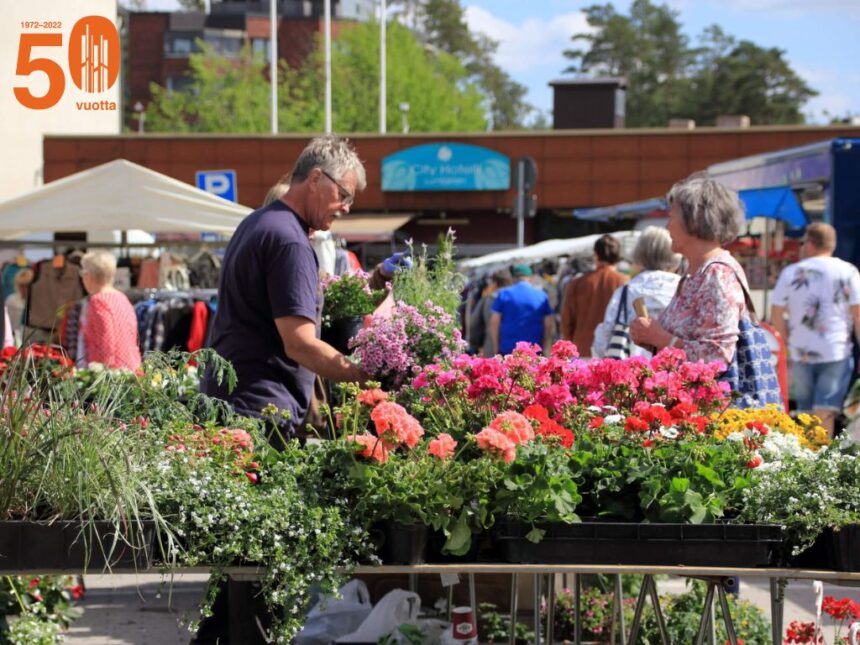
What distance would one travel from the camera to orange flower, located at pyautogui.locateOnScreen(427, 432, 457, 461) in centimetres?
304

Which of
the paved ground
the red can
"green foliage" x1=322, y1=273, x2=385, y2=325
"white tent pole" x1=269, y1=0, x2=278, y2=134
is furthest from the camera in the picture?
"white tent pole" x1=269, y1=0, x2=278, y2=134

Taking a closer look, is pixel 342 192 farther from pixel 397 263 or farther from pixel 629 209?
pixel 629 209

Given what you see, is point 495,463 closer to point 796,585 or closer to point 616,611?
point 616,611

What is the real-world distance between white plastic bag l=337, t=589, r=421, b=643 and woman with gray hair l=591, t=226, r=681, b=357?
86.7 inches

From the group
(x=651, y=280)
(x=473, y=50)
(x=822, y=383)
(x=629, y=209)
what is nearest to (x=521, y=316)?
(x=822, y=383)

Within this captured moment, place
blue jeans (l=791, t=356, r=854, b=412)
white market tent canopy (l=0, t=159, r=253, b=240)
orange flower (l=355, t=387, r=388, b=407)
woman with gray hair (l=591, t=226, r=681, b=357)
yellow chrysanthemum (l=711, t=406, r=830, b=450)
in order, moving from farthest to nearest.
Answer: white market tent canopy (l=0, t=159, r=253, b=240)
blue jeans (l=791, t=356, r=854, b=412)
woman with gray hair (l=591, t=226, r=681, b=357)
yellow chrysanthemum (l=711, t=406, r=830, b=450)
orange flower (l=355, t=387, r=388, b=407)

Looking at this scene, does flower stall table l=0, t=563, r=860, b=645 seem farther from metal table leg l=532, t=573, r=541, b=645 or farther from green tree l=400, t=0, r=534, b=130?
green tree l=400, t=0, r=534, b=130

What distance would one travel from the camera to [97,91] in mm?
5969

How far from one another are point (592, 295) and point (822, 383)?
176 cm

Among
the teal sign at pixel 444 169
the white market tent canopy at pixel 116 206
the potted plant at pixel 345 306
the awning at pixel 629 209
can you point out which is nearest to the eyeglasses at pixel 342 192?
the potted plant at pixel 345 306

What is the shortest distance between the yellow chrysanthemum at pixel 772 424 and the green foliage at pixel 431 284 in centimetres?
101

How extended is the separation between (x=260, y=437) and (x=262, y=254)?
83 centimetres

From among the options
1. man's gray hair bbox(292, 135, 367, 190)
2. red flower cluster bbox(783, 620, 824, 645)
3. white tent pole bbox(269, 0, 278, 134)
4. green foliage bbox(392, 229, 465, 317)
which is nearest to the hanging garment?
green foliage bbox(392, 229, 465, 317)

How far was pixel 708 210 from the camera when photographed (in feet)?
14.7
